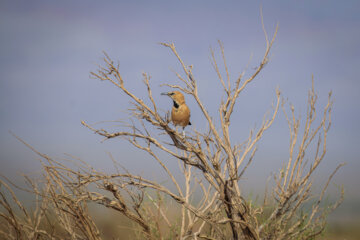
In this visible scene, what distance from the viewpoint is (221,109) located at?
219 inches

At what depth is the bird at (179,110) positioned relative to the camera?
6137 millimetres

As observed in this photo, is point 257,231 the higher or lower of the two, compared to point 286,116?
lower

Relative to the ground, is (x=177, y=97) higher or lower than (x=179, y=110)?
higher

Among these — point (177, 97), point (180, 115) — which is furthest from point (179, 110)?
point (177, 97)

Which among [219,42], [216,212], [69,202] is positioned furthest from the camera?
[216,212]

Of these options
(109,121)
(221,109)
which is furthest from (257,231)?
(109,121)

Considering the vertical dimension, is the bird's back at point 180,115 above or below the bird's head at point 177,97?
below

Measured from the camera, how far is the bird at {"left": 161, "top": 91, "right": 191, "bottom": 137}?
20.1 ft

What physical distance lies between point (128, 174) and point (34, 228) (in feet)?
5.97

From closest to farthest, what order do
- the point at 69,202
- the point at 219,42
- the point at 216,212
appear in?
the point at 69,202 → the point at 219,42 → the point at 216,212

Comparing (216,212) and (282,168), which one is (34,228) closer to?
(216,212)

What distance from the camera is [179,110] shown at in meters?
6.16

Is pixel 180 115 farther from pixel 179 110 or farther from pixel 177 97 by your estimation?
pixel 177 97

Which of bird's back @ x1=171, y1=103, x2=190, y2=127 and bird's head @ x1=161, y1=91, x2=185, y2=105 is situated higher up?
bird's head @ x1=161, y1=91, x2=185, y2=105
